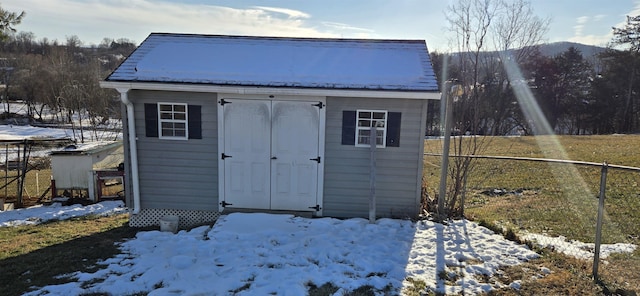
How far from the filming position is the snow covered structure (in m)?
6.17

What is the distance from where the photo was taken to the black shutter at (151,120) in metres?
6.24

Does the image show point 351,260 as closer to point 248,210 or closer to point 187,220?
point 248,210

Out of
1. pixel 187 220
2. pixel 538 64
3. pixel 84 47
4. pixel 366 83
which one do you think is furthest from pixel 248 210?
pixel 84 47

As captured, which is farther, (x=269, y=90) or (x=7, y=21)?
(x=7, y=21)

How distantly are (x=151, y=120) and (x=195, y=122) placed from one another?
2.47ft

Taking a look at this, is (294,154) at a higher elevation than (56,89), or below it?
below

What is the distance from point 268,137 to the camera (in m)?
6.35

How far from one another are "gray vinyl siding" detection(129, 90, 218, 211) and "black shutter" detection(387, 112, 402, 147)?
303 cm

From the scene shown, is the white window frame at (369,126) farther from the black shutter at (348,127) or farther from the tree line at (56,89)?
the tree line at (56,89)

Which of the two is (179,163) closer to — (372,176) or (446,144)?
(372,176)

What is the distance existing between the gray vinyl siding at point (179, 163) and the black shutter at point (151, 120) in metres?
0.06

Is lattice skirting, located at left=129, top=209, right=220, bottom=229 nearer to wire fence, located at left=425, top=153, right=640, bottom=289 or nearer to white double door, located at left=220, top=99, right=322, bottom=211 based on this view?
white double door, located at left=220, top=99, right=322, bottom=211

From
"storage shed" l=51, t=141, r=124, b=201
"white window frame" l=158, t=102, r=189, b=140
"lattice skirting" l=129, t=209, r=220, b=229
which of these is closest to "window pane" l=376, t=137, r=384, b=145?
"lattice skirting" l=129, t=209, r=220, b=229

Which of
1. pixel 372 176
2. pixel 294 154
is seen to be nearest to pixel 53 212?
pixel 294 154
